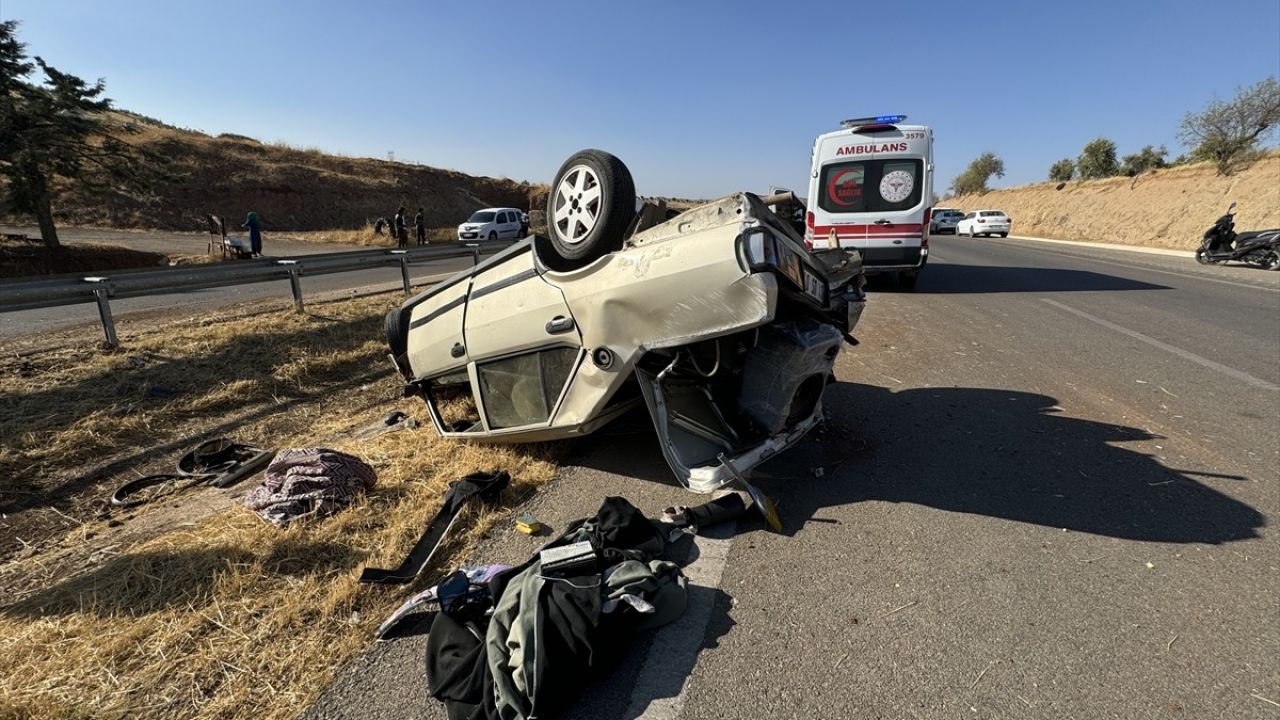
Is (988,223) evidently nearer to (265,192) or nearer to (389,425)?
(389,425)

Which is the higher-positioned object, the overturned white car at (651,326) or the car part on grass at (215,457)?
the overturned white car at (651,326)

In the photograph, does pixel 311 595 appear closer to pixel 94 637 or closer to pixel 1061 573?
pixel 94 637

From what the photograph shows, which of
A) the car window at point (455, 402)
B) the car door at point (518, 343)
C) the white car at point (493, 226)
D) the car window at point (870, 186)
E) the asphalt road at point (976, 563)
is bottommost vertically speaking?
the asphalt road at point (976, 563)

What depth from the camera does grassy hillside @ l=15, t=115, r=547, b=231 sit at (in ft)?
104

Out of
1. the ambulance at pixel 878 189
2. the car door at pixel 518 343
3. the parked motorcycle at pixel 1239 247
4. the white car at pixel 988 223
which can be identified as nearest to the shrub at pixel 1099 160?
the white car at pixel 988 223

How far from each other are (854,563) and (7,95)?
26.0 metres

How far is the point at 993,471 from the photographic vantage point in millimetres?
3541

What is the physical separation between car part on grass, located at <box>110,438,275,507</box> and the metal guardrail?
10.9ft

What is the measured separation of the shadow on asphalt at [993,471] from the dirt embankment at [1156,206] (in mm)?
29699

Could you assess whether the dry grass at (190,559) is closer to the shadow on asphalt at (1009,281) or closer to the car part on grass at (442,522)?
the car part on grass at (442,522)

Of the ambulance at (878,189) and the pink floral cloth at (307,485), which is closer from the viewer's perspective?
the pink floral cloth at (307,485)

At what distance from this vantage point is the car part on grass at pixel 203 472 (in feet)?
11.9

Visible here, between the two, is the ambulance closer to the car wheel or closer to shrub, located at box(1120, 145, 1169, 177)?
the car wheel

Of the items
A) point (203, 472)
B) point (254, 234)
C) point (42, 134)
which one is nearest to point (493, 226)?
point (254, 234)
